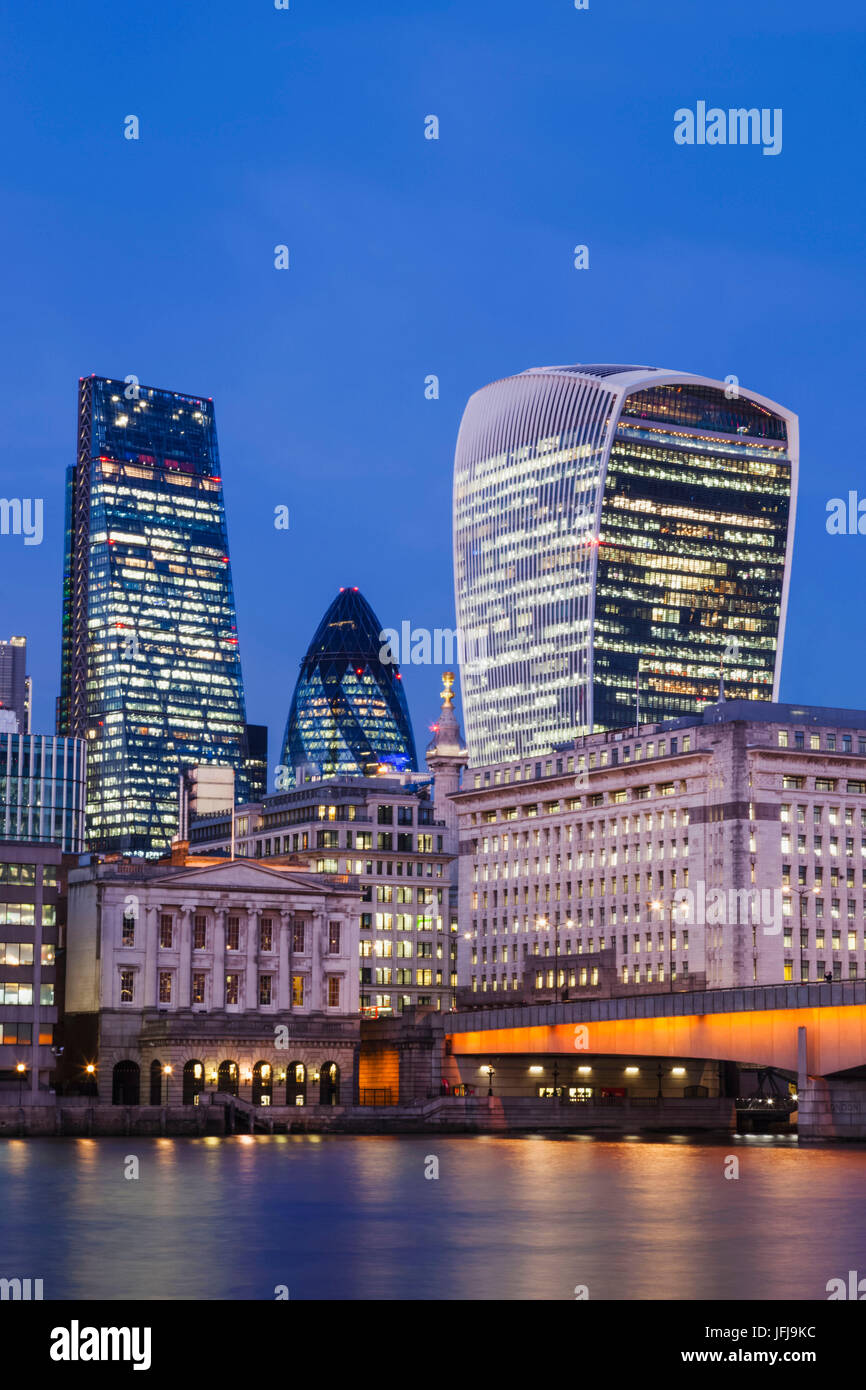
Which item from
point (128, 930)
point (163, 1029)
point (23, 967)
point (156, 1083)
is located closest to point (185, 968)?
point (128, 930)

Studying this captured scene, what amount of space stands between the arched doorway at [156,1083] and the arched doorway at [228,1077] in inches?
195

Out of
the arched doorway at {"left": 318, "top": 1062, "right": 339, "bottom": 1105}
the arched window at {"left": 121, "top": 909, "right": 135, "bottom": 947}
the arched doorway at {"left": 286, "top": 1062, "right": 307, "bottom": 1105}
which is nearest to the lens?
the arched window at {"left": 121, "top": 909, "right": 135, "bottom": 947}

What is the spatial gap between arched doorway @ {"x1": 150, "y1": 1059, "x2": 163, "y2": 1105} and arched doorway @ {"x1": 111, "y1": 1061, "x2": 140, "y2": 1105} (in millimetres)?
1946

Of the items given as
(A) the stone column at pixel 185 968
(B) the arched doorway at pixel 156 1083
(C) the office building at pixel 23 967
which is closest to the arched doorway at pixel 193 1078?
(B) the arched doorway at pixel 156 1083

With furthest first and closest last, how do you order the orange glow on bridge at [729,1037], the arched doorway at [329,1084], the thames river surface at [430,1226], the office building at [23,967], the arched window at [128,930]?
the arched doorway at [329,1084] → the arched window at [128,930] → the office building at [23,967] → the orange glow on bridge at [729,1037] → the thames river surface at [430,1226]

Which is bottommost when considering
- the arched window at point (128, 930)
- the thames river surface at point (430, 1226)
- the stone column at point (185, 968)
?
the thames river surface at point (430, 1226)

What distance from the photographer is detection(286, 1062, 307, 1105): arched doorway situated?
19638cm

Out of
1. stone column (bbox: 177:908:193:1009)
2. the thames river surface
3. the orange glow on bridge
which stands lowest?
the thames river surface

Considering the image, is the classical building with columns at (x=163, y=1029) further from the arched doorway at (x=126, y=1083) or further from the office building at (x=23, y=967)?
the office building at (x=23, y=967)

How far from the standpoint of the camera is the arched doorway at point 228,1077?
633ft

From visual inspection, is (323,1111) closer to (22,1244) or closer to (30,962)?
(30,962)

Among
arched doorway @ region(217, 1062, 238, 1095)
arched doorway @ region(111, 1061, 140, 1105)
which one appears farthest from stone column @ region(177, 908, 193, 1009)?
arched doorway @ region(111, 1061, 140, 1105)

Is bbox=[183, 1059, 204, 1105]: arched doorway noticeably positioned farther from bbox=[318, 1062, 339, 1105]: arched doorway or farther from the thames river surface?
the thames river surface
